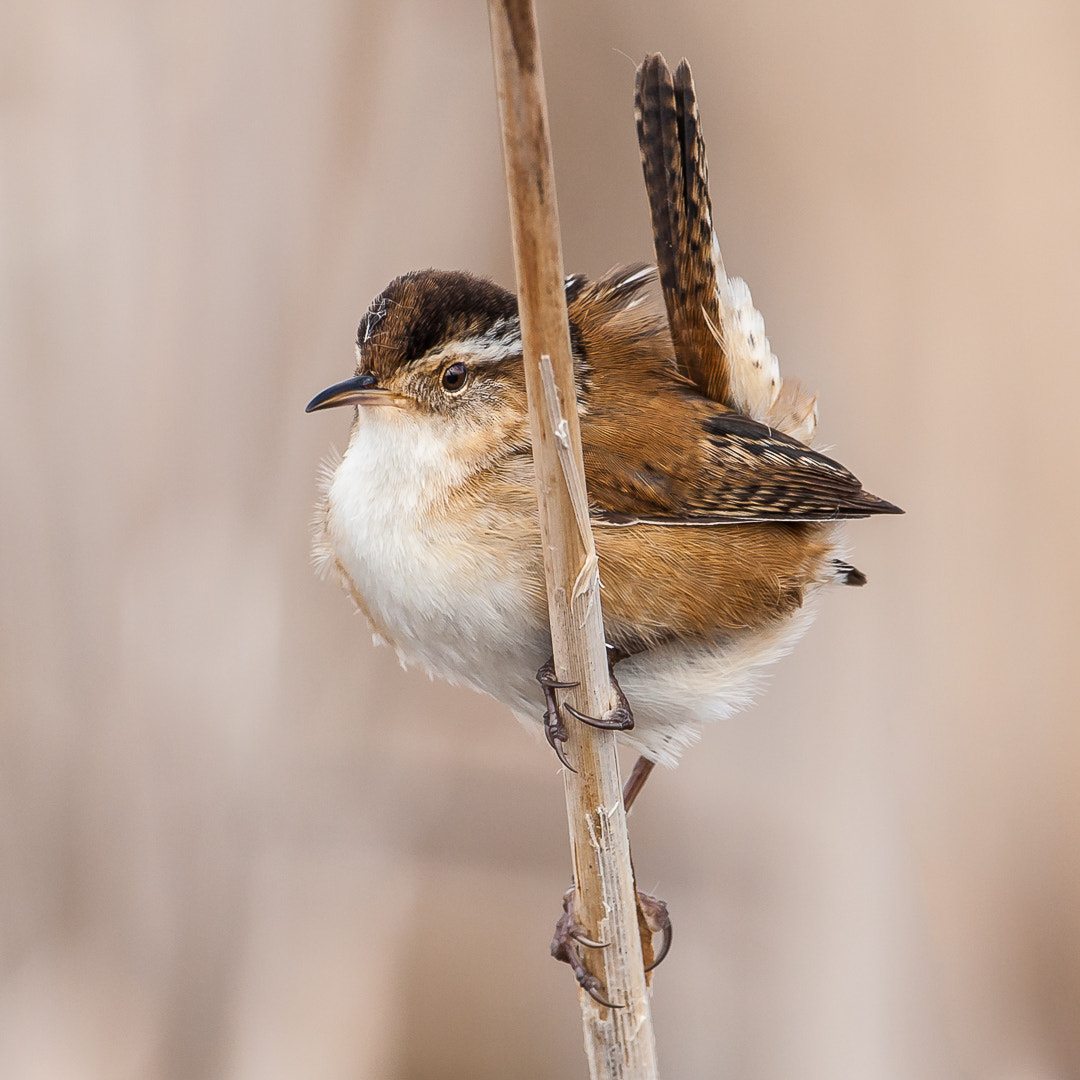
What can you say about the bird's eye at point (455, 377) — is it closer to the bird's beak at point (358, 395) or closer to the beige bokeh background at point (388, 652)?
the bird's beak at point (358, 395)

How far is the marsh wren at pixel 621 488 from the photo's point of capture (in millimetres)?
1549

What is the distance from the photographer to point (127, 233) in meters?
2.08

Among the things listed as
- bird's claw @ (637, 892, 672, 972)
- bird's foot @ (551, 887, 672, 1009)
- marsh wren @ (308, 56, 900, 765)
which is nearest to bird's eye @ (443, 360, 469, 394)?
marsh wren @ (308, 56, 900, 765)

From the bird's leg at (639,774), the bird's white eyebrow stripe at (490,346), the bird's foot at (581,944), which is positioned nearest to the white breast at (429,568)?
the bird's white eyebrow stripe at (490,346)

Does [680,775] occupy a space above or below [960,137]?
below

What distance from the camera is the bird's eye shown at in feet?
5.39

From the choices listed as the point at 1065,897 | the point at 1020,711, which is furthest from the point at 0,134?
the point at 1065,897

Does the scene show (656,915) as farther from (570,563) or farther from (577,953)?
(570,563)

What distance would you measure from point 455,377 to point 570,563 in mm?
519

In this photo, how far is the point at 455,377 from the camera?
165 cm

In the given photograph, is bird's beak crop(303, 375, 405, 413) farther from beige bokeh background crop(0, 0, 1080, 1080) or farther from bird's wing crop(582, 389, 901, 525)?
beige bokeh background crop(0, 0, 1080, 1080)

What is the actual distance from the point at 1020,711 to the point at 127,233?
1.97 meters

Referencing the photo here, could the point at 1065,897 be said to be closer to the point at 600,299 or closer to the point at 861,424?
the point at 861,424

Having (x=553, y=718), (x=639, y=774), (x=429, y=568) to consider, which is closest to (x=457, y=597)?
(x=429, y=568)
